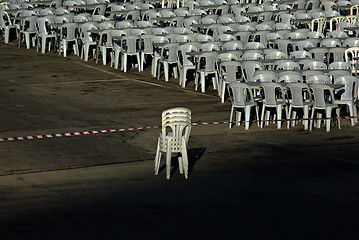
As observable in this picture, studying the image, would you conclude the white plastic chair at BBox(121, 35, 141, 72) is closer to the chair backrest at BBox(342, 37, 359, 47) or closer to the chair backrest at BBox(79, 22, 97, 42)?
the chair backrest at BBox(79, 22, 97, 42)

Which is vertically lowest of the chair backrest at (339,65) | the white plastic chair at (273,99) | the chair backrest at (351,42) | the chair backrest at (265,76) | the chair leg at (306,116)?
the chair leg at (306,116)

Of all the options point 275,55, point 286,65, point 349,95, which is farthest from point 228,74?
point 349,95

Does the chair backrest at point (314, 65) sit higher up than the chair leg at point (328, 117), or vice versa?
the chair backrest at point (314, 65)

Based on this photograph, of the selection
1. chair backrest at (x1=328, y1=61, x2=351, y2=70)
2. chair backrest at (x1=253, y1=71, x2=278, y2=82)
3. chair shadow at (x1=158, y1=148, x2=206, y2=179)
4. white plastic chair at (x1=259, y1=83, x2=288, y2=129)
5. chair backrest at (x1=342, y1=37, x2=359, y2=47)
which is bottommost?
chair shadow at (x1=158, y1=148, x2=206, y2=179)

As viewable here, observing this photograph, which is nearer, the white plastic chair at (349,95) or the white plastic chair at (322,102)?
the white plastic chair at (322,102)

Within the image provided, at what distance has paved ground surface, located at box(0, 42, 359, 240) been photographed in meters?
9.90

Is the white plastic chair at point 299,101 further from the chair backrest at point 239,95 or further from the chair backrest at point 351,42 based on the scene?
the chair backrest at point 351,42

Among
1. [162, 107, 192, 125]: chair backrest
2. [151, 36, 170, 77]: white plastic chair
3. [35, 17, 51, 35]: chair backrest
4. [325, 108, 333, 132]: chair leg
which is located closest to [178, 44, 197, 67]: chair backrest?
[151, 36, 170, 77]: white plastic chair

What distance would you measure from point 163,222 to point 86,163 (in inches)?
134

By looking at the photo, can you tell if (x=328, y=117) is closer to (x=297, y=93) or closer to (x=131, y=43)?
(x=297, y=93)

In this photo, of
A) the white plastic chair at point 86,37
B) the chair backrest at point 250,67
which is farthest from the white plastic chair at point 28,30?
the chair backrest at point 250,67

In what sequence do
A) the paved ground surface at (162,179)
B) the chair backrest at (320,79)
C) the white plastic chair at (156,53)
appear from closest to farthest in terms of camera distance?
the paved ground surface at (162,179)
the chair backrest at (320,79)
the white plastic chair at (156,53)

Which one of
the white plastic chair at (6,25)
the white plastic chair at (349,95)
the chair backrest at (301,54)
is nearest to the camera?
the white plastic chair at (349,95)

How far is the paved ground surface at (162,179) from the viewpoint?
32.5 ft
